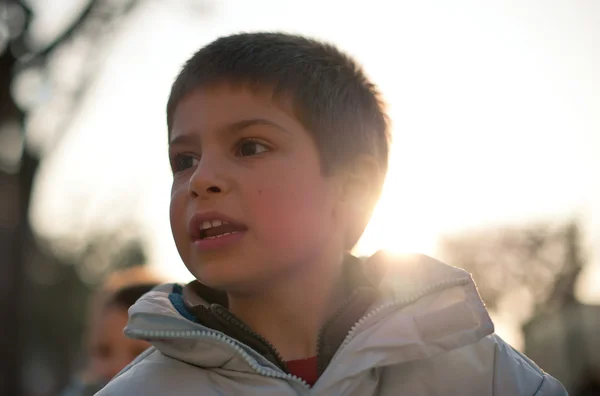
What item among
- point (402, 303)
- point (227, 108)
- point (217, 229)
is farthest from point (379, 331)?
point (227, 108)

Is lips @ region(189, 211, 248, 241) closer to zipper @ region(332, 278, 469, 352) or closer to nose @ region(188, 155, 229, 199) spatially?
nose @ region(188, 155, 229, 199)

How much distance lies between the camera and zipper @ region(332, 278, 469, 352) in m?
2.36

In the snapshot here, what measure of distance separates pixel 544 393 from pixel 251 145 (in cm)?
120

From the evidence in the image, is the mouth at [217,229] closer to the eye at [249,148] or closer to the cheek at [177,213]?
the cheek at [177,213]

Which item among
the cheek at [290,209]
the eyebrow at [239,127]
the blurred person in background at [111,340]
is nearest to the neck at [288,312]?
the cheek at [290,209]

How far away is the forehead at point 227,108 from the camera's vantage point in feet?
7.89

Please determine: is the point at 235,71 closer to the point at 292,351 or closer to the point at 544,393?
the point at 292,351

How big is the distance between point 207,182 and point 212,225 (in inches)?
5.1

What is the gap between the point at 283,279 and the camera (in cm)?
246

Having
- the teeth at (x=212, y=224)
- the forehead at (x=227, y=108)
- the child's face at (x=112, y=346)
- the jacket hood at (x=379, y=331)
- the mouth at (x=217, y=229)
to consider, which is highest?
the forehead at (x=227, y=108)

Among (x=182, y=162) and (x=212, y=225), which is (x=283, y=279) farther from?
(x=182, y=162)

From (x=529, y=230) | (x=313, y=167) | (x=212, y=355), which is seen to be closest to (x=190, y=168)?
(x=313, y=167)

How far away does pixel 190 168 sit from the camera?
97.9 inches

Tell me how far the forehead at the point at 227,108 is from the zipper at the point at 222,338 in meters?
0.61
